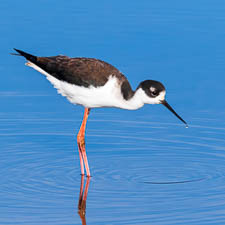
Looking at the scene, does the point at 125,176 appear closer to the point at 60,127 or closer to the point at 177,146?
the point at 177,146

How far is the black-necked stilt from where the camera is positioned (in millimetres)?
12141

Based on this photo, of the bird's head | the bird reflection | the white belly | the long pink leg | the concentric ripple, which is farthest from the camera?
the long pink leg

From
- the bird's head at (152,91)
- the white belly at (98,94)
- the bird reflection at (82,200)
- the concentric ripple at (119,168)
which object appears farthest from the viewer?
the white belly at (98,94)

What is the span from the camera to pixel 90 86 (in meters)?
12.2

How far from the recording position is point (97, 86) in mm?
12164

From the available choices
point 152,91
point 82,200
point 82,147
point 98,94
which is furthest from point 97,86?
point 82,200

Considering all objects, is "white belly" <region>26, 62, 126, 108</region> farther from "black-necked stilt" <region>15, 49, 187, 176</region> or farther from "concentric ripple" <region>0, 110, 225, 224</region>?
"concentric ripple" <region>0, 110, 225, 224</region>

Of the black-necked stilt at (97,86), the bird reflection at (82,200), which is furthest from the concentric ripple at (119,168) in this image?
the black-necked stilt at (97,86)

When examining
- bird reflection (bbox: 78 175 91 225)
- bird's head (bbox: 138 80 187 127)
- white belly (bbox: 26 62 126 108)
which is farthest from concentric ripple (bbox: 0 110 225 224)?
bird's head (bbox: 138 80 187 127)

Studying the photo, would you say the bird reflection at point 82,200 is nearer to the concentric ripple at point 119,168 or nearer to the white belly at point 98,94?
the concentric ripple at point 119,168

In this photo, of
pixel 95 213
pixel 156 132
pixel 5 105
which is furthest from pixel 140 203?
pixel 5 105

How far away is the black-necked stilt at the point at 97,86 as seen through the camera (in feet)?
39.8

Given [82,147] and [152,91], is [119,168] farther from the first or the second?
[152,91]

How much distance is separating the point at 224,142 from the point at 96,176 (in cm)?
254
